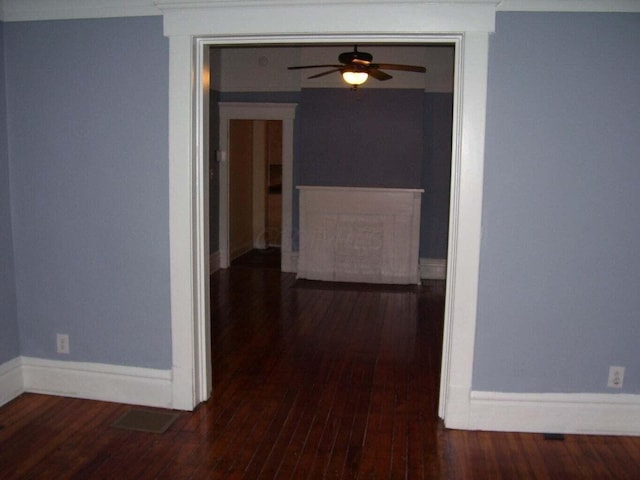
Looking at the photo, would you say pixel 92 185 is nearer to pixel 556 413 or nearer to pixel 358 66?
pixel 358 66

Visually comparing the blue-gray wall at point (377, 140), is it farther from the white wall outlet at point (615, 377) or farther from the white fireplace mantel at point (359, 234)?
the white wall outlet at point (615, 377)

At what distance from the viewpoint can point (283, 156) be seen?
24.7 ft

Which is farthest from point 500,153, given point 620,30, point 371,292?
point 371,292

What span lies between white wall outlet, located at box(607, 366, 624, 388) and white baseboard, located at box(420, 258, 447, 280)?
4.16 m

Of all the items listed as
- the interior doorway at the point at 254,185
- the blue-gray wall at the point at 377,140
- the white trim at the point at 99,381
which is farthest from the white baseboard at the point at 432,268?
the white trim at the point at 99,381

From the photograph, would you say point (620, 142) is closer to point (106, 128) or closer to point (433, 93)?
point (106, 128)

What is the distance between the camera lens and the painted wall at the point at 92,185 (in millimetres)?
3299

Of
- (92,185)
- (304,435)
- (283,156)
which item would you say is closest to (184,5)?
(92,185)

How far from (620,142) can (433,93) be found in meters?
4.36

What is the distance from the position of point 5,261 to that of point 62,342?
0.59 metres

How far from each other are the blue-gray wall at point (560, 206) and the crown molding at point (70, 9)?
1904 millimetres

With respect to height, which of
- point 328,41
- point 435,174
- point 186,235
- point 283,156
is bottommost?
point 186,235

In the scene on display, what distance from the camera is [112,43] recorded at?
10.8 ft

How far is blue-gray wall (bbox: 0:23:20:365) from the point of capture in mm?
3453
